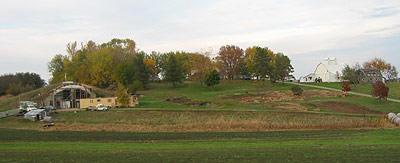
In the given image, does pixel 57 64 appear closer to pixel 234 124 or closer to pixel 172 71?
pixel 172 71

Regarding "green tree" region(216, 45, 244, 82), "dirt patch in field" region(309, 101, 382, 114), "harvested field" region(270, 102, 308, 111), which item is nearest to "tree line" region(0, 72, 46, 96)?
"green tree" region(216, 45, 244, 82)

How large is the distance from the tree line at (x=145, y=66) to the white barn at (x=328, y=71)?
1483cm

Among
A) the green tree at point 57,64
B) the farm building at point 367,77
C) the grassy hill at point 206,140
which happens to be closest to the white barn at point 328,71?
the farm building at point 367,77

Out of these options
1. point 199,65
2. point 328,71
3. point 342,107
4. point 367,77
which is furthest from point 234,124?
point 328,71

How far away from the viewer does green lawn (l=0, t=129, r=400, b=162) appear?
60.2 feet

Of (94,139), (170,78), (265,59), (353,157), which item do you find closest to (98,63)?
(170,78)

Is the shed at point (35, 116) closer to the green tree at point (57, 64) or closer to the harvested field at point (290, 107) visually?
the harvested field at point (290, 107)

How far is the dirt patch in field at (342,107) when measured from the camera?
4978 centimetres

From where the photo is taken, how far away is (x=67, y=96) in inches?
2630

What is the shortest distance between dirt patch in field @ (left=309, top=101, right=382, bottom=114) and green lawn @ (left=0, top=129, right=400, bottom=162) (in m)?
23.2

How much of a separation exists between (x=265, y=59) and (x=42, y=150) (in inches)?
2882

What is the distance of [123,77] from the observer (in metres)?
87.3

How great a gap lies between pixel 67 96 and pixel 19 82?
138 feet

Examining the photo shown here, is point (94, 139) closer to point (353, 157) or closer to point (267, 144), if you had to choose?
point (267, 144)
